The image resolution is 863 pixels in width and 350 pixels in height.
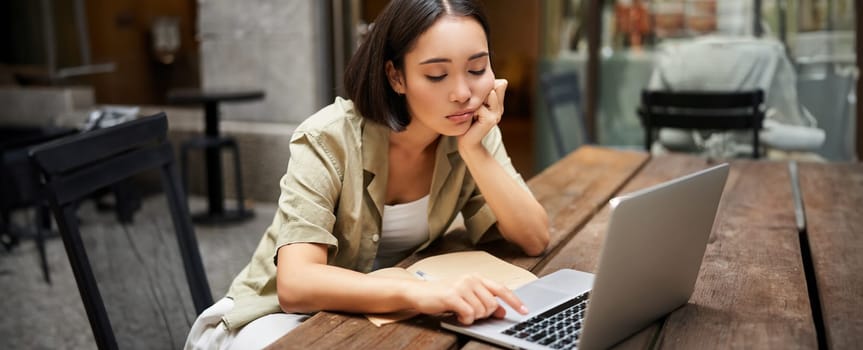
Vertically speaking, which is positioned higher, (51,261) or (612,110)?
(612,110)

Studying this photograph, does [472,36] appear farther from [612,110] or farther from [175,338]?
[612,110]

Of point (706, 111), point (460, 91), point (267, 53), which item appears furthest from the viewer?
point (267, 53)

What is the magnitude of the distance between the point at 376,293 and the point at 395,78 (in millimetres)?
468

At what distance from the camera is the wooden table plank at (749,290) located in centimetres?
115

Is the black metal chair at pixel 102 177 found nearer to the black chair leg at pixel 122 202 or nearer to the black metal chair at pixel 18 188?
the black chair leg at pixel 122 202

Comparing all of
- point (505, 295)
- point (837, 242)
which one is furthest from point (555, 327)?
point (837, 242)

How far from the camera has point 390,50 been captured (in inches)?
59.6

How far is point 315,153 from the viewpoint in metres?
1.51

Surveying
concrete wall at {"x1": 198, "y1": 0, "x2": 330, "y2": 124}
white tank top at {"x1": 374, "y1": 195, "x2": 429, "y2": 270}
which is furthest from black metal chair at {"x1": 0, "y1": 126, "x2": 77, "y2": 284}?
white tank top at {"x1": 374, "y1": 195, "x2": 429, "y2": 270}

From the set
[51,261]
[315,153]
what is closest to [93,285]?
[315,153]

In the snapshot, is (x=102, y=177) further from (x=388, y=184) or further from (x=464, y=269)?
(x=464, y=269)

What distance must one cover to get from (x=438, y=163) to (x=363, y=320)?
0.54 meters

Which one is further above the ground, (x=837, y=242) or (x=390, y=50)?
(x=390, y=50)

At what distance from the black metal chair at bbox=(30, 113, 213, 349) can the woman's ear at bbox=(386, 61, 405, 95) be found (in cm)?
50
